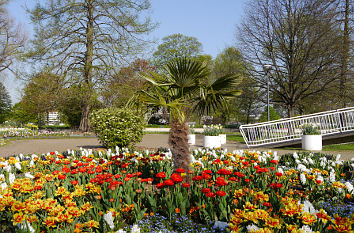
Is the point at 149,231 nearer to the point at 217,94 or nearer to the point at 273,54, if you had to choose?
the point at 217,94

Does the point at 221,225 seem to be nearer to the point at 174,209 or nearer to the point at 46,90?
the point at 174,209

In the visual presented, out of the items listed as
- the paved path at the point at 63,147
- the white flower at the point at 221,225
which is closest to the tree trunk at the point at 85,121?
the paved path at the point at 63,147

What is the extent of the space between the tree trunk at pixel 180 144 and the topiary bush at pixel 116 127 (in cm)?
571

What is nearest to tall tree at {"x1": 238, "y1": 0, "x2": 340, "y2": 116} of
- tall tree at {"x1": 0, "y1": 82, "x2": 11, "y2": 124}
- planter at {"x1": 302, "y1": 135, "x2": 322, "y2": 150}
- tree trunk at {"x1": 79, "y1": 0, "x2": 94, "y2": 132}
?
planter at {"x1": 302, "y1": 135, "x2": 322, "y2": 150}

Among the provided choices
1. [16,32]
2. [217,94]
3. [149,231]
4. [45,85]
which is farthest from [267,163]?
[16,32]

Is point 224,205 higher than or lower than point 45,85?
lower

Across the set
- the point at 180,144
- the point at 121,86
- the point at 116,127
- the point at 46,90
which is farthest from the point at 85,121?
the point at 180,144

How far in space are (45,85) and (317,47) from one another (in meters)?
19.0

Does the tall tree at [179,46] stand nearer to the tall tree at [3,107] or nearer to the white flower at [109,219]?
the tall tree at [3,107]

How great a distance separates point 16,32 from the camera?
92.3ft

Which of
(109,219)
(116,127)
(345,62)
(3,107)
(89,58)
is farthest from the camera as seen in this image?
(3,107)

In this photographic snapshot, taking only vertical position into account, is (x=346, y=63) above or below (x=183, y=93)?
above

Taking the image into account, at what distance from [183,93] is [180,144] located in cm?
92

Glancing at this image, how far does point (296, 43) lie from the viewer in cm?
1777
